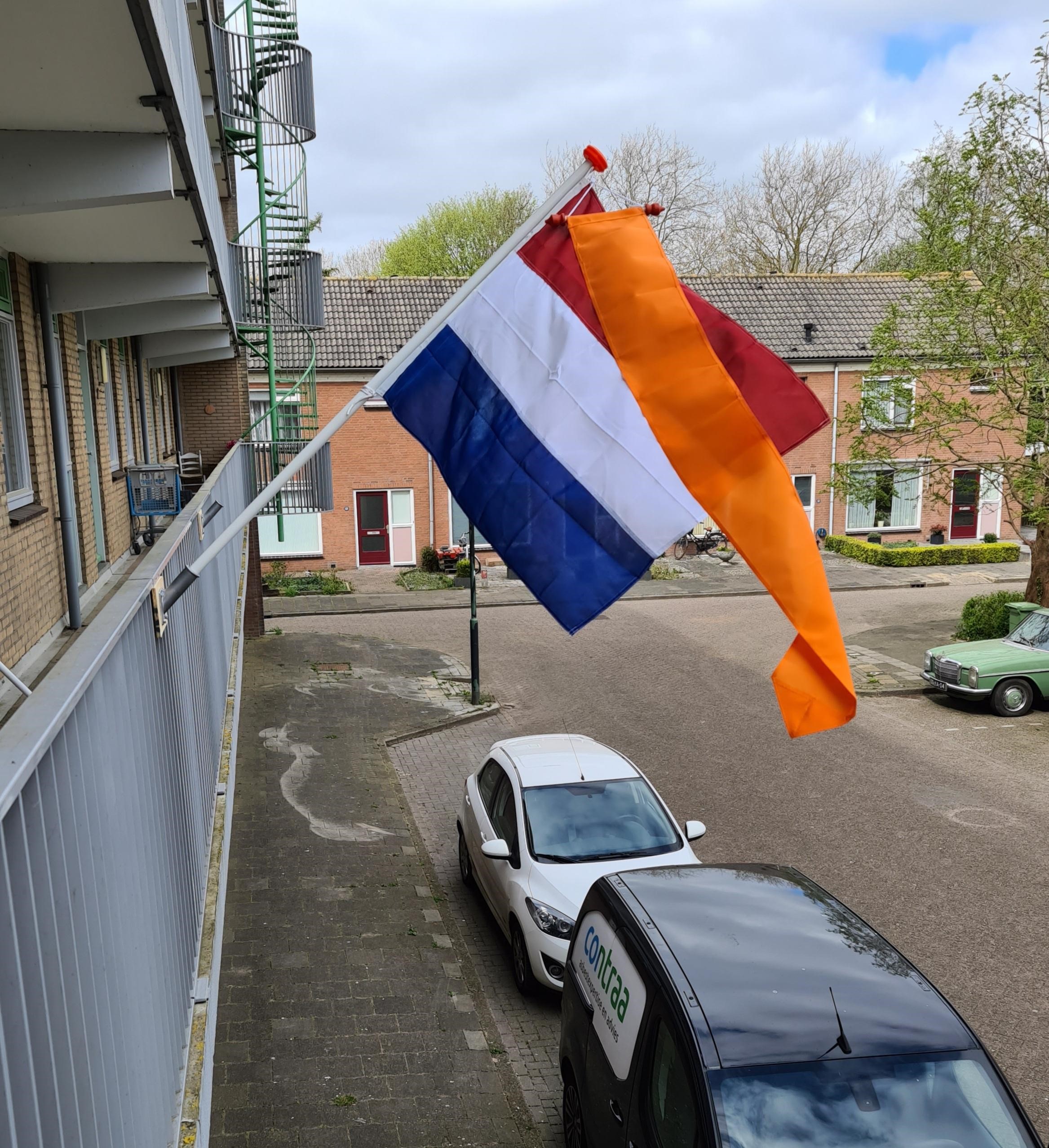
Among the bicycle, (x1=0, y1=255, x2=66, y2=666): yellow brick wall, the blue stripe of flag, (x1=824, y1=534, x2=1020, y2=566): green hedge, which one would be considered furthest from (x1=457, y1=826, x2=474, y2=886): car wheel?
(x1=824, y1=534, x2=1020, y2=566): green hedge

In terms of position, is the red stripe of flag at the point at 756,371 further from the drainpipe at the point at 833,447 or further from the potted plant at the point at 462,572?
the drainpipe at the point at 833,447

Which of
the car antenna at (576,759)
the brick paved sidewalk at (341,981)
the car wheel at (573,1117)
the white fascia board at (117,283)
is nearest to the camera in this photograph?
the car wheel at (573,1117)

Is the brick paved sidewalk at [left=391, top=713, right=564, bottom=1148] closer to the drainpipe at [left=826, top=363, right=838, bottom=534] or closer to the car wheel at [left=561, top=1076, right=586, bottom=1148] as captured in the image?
the car wheel at [left=561, top=1076, right=586, bottom=1148]

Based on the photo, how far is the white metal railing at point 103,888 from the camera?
6.29ft

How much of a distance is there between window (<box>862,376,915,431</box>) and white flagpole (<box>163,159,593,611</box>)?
51.8 ft

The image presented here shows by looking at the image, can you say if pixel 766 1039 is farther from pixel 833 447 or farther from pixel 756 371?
pixel 833 447

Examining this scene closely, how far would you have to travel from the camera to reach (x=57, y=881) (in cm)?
221

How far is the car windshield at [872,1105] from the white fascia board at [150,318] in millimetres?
7315

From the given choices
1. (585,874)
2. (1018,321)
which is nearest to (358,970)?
(585,874)

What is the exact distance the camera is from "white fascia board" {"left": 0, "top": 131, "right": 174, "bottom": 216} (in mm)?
4543

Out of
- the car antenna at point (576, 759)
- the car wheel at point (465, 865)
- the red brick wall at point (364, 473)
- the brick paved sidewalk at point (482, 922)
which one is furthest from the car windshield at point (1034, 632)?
the red brick wall at point (364, 473)

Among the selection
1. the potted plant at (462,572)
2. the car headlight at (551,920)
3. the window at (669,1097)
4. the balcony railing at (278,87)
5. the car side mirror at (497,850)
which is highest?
the balcony railing at (278,87)

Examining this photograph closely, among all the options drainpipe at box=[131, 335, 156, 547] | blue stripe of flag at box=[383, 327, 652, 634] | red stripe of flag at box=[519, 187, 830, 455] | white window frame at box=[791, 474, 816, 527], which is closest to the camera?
red stripe of flag at box=[519, 187, 830, 455]

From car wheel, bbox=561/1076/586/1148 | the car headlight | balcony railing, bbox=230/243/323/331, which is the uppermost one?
balcony railing, bbox=230/243/323/331
